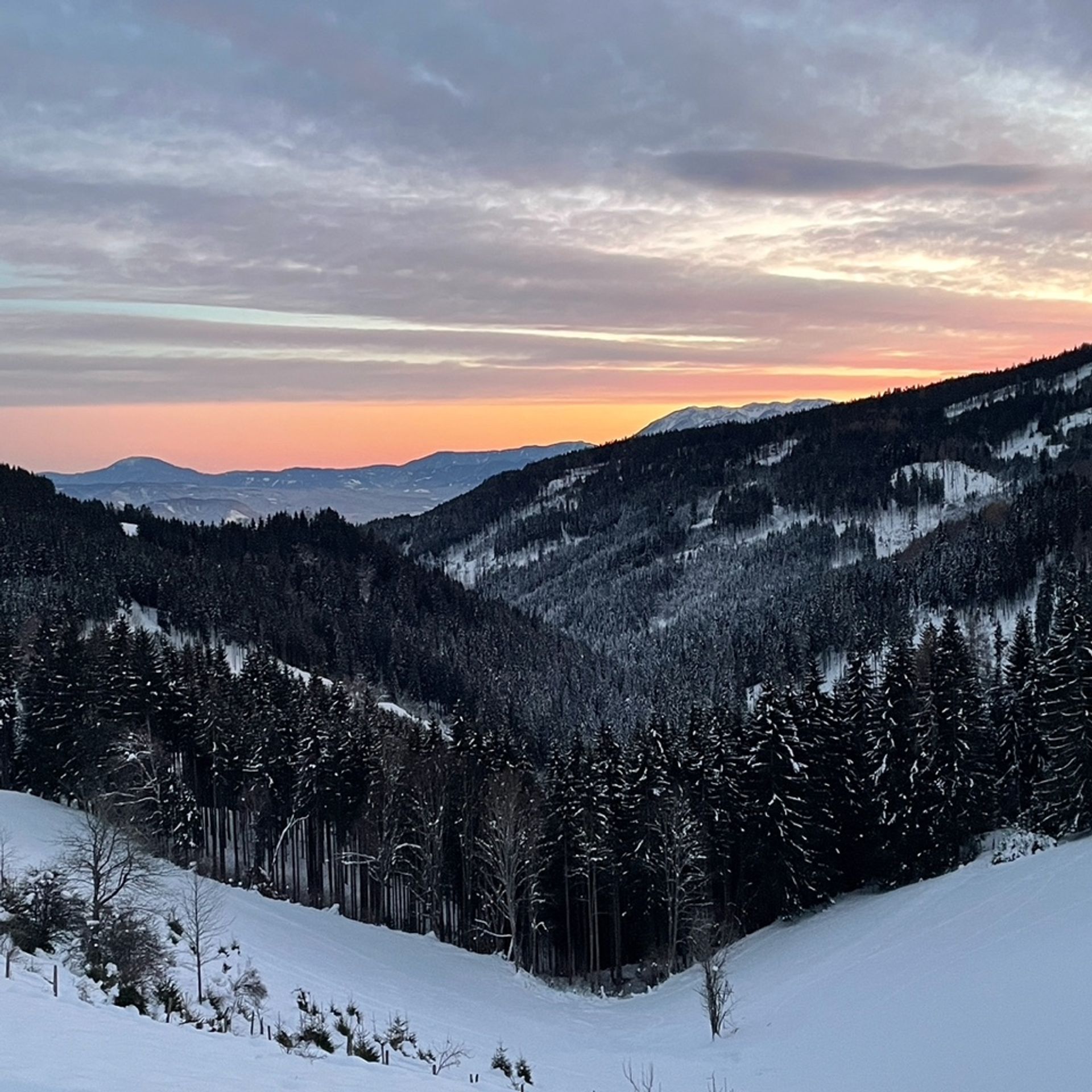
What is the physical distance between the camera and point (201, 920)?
33.2 m

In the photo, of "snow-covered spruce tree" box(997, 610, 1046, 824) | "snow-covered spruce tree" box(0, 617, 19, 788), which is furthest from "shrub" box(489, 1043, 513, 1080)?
"snow-covered spruce tree" box(0, 617, 19, 788)

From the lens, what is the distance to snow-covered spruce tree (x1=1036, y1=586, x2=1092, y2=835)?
43.1m

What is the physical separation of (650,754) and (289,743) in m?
24.1

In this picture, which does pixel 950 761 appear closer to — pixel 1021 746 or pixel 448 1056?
pixel 1021 746

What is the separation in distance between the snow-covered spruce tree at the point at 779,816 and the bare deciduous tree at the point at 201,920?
90.4 ft

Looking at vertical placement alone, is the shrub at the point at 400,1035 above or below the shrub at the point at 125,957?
below

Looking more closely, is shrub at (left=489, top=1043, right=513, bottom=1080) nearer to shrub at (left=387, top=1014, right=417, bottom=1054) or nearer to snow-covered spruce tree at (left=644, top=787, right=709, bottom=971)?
shrub at (left=387, top=1014, right=417, bottom=1054)

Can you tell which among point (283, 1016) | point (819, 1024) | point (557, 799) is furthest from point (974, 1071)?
point (557, 799)

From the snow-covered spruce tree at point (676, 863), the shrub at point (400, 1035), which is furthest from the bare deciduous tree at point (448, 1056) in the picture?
the snow-covered spruce tree at point (676, 863)

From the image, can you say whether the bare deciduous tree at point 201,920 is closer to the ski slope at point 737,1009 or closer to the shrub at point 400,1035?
the ski slope at point 737,1009

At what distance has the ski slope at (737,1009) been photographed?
55.6ft

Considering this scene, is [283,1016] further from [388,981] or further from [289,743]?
[289,743]

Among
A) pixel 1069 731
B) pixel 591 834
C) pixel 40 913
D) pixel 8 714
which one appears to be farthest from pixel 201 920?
pixel 1069 731

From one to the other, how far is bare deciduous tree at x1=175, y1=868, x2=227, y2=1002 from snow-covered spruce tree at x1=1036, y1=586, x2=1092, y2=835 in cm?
3857
